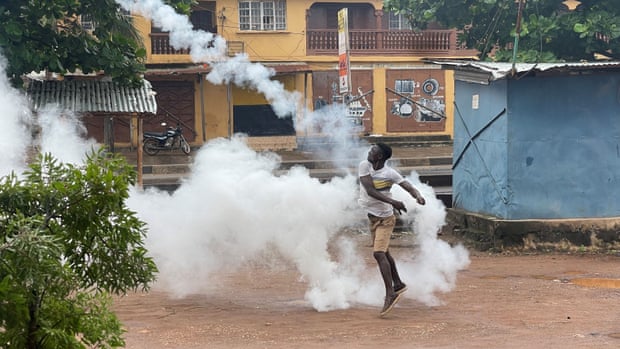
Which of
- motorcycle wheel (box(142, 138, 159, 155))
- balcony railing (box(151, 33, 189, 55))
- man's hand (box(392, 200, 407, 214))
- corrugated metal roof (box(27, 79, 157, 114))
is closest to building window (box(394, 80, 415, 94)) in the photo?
balcony railing (box(151, 33, 189, 55))

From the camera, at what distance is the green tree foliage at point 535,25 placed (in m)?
17.6

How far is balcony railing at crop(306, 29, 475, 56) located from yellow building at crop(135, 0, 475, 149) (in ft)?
0.11

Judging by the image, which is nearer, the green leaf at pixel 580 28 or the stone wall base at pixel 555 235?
the stone wall base at pixel 555 235

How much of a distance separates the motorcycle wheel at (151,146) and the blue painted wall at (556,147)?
15.8m

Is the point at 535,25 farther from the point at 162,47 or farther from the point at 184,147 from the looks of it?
the point at 162,47

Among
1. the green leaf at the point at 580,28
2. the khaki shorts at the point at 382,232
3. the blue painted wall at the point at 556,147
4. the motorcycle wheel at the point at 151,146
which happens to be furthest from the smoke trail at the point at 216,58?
the green leaf at the point at 580,28

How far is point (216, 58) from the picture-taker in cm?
2644

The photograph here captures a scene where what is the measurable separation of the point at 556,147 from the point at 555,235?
1.32 metres

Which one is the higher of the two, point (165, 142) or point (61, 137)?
point (61, 137)

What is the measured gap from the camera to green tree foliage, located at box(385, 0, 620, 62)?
57.6ft

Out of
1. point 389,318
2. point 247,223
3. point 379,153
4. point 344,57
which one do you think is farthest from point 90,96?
point 389,318

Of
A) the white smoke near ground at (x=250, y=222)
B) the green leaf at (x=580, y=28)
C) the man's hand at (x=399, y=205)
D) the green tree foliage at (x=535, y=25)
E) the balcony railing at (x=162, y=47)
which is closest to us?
the man's hand at (x=399, y=205)

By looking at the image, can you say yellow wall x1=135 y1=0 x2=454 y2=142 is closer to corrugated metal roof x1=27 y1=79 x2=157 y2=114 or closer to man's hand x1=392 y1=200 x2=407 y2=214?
corrugated metal roof x1=27 y1=79 x2=157 y2=114

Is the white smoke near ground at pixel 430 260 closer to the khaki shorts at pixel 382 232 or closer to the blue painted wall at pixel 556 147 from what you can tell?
the khaki shorts at pixel 382 232
